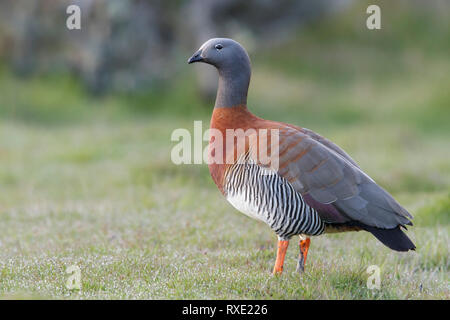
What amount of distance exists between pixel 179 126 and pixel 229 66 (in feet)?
25.1

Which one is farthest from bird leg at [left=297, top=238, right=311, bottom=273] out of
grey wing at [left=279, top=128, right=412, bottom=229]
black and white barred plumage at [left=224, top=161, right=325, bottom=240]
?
grey wing at [left=279, top=128, right=412, bottom=229]

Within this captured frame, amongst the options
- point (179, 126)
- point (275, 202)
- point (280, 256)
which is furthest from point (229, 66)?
point (179, 126)

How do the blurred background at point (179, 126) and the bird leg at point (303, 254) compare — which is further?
the blurred background at point (179, 126)

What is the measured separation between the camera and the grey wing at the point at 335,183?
190 inches

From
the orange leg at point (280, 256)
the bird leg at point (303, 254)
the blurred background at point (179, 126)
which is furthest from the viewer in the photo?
the blurred background at point (179, 126)

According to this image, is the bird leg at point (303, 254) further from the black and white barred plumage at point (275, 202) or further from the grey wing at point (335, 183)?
the grey wing at point (335, 183)

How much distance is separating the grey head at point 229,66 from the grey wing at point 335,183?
2.41 ft

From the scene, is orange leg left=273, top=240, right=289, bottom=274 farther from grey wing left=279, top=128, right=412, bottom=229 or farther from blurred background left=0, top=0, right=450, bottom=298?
grey wing left=279, top=128, right=412, bottom=229

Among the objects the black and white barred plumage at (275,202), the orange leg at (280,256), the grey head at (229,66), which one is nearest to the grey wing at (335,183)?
the black and white barred plumage at (275,202)

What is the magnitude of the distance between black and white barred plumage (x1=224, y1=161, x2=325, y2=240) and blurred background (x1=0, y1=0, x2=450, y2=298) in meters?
0.45

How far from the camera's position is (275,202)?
491 centimetres

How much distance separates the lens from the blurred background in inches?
219

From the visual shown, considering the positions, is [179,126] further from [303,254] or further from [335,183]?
[335,183]

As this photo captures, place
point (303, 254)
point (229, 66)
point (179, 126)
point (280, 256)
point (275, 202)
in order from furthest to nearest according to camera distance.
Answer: point (179, 126) → point (229, 66) → point (303, 254) → point (280, 256) → point (275, 202)
